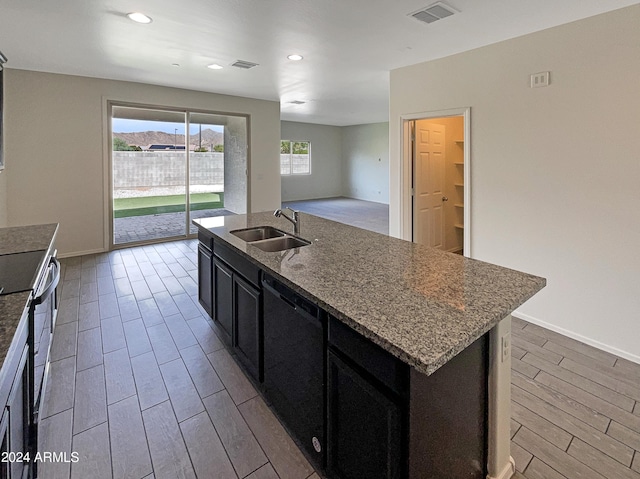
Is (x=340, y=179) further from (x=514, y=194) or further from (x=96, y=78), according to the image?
(x=514, y=194)

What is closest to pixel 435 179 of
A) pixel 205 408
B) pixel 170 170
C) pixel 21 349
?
pixel 205 408

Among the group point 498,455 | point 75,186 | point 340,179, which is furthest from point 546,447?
point 340,179

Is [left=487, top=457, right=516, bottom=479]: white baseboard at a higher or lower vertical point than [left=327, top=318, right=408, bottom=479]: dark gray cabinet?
lower

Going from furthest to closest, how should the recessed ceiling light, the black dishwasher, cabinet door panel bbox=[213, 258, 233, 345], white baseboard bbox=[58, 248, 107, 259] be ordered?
white baseboard bbox=[58, 248, 107, 259] → the recessed ceiling light → cabinet door panel bbox=[213, 258, 233, 345] → the black dishwasher

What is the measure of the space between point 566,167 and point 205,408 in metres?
3.24

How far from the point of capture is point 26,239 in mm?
2279

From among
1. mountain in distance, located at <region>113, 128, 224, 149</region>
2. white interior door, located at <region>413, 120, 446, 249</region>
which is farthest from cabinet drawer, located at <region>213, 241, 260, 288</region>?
mountain in distance, located at <region>113, 128, 224, 149</region>

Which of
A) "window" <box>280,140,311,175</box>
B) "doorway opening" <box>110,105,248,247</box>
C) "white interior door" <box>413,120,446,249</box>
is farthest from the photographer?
"window" <box>280,140,311,175</box>

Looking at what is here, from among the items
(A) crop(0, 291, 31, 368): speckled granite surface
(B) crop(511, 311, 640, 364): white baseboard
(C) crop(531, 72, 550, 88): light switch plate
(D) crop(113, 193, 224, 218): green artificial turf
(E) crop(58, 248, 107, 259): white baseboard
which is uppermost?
(C) crop(531, 72, 550, 88): light switch plate

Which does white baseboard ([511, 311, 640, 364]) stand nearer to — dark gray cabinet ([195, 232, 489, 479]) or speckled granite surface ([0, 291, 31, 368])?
dark gray cabinet ([195, 232, 489, 479])

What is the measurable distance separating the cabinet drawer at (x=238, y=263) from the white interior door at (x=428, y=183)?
2.93 m

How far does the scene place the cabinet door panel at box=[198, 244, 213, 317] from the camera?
109 inches

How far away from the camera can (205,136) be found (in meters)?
6.43

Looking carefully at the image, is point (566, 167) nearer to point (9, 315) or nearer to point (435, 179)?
point (435, 179)
